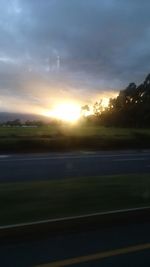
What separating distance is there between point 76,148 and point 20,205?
22.8m

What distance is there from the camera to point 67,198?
9945 mm

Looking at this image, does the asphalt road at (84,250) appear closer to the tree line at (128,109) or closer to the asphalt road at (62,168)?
the asphalt road at (62,168)

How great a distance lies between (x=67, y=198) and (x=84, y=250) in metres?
3.38

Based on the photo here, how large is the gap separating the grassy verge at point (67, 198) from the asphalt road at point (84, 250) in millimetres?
1068

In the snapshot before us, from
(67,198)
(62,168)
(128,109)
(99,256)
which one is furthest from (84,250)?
(128,109)

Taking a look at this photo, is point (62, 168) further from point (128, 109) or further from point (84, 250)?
point (128, 109)

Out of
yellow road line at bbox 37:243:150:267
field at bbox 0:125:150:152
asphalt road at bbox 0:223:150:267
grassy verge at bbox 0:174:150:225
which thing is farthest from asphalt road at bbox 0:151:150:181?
yellow road line at bbox 37:243:150:267

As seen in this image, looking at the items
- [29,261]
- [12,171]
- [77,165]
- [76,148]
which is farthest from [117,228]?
[76,148]

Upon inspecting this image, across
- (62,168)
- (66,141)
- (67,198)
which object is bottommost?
(62,168)

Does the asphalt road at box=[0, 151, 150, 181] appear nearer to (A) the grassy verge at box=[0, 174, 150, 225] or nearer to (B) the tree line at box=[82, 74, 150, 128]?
(A) the grassy verge at box=[0, 174, 150, 225]

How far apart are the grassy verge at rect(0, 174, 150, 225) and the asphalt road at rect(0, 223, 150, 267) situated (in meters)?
1.07

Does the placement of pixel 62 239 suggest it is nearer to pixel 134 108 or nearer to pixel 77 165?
pixel 77 165

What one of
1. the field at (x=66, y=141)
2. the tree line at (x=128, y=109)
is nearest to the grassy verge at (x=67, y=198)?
the field at (x=66, y=141)

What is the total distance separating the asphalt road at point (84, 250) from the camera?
20.0 ft
